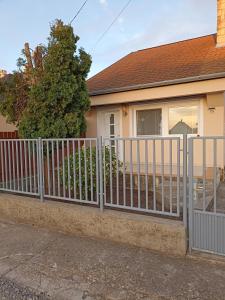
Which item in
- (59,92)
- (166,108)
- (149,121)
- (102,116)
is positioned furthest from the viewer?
(102,116)

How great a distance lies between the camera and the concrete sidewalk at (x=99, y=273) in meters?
2.62

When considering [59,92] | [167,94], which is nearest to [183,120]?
[167,94]

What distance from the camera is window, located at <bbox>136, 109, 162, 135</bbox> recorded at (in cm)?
734

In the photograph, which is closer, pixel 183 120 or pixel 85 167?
pixel 85 167

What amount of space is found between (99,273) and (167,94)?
15.4 feet

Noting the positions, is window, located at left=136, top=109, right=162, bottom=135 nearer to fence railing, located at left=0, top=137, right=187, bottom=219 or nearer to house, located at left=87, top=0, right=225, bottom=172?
house, located at left=87, top=0, right=225, bottom=172

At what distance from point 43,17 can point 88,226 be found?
6.09 metres

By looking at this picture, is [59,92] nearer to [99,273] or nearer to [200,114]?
[200,114]

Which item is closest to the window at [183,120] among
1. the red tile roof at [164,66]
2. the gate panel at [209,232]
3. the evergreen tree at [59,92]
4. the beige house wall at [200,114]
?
the beige house wall at [200,114]

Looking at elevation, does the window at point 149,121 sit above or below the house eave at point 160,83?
below

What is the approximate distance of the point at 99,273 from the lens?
9.75 ft

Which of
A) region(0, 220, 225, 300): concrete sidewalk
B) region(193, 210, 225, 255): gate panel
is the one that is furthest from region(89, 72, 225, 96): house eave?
region(0, 220, 225, 300): concrete sidewalk

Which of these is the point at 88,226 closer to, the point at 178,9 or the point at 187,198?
the point at 187,198

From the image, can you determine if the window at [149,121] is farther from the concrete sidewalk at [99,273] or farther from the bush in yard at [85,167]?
the concrete sidewalk at [99,273]
